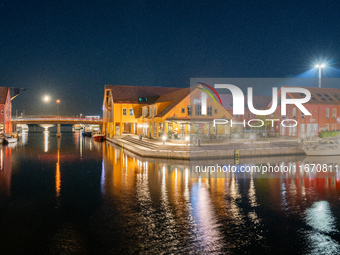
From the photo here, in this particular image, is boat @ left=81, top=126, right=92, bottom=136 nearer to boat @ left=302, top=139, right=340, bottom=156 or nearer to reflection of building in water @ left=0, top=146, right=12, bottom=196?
reflection of building in water @ left=0, top=146, right=12, bottom=196

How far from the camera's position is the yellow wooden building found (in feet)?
125

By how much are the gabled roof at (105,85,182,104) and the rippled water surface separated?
104 feet

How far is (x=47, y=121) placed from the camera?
68562 millimetres

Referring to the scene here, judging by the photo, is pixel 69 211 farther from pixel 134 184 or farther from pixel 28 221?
pixel 134 184

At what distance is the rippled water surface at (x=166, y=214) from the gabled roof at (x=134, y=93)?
104 ft

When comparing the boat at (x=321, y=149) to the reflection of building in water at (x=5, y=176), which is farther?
the boat at (x=321, y=149)

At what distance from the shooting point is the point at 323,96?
4731cm

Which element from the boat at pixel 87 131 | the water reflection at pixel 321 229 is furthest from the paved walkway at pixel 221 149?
the boat at pixel 87 131

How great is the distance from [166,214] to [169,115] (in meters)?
26.7

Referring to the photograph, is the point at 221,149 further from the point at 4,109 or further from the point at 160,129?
the point at 4,109

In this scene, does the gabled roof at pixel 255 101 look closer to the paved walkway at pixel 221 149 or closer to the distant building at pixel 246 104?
the distant building at pixel 246 104

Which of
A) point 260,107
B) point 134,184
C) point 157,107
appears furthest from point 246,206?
point 260,107

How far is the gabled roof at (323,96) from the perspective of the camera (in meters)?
45.7

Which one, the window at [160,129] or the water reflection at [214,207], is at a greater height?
the window at [160,129]
